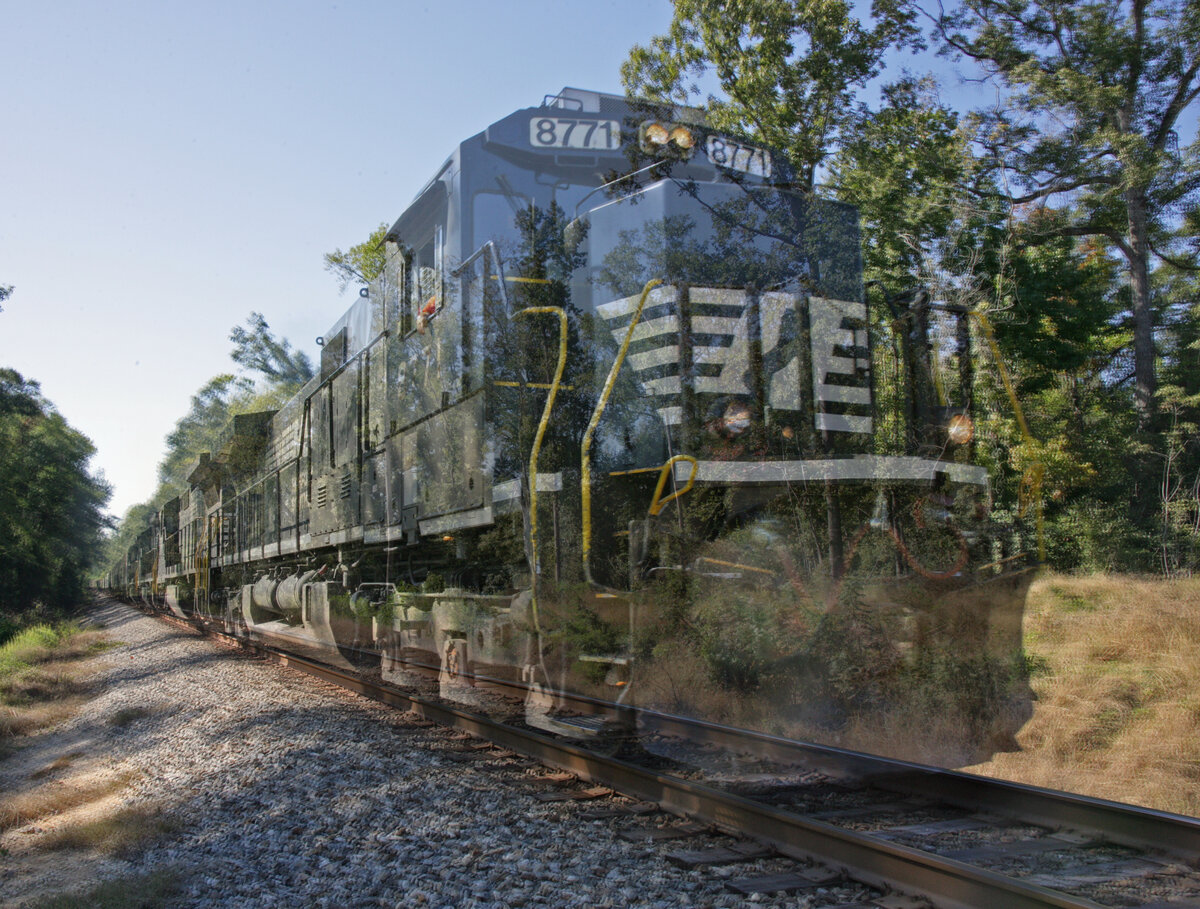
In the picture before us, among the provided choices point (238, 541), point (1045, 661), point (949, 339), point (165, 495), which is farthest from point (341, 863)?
point (165, 495)

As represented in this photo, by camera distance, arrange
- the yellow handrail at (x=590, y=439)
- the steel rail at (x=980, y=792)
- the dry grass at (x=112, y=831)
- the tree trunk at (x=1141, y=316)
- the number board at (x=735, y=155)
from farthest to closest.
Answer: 1. the tree trunk at (x=1141, y=316)
2. the number board at (x=735, y=155)
3. the yellow handrail at (x=590, y=439)
4. the dry grass at (x=112, y=831)
5. the steel rail at (x=980, y=792)

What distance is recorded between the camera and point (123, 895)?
8.87 feet

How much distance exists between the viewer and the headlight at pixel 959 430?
173 inches

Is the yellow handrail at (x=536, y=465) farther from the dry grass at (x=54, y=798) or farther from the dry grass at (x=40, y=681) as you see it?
the dry grass at (x=40, y=681)

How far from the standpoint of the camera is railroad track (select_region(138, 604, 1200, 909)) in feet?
8.10

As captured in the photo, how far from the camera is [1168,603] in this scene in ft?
20.3

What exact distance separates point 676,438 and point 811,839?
6.34 ft

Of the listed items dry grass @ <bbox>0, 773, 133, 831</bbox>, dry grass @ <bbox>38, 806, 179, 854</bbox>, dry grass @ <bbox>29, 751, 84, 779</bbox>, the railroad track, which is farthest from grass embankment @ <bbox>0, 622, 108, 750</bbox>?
the railroad track

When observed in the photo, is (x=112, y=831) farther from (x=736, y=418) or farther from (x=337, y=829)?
(x=736, y=418)

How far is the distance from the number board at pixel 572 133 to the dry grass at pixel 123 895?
3.96 metres

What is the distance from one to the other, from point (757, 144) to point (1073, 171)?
4.03 meters

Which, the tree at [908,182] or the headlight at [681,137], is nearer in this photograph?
the headlight at [681,137]

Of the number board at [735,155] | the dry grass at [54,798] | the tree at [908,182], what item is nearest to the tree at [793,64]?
the tree at [908,182]

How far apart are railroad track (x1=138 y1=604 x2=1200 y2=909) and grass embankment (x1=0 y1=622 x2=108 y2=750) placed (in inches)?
192
